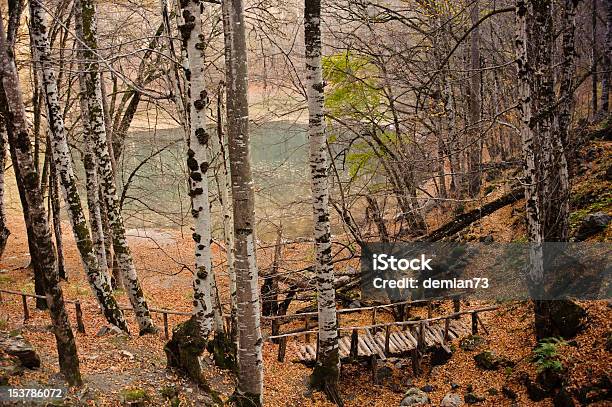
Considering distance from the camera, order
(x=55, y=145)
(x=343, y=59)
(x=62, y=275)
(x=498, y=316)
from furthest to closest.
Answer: (x=62, y=275)
(x=343, y=59)
(x=498, y=316)
(x=55, y=145)

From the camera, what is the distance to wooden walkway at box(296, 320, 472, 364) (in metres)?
11.0

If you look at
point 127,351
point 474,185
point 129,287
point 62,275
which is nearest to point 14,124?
point 127,351

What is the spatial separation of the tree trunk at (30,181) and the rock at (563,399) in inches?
280

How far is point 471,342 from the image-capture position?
1122 centimetres

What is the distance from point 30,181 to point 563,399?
26.1 ft

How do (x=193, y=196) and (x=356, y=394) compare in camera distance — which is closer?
(x=193, y=196)

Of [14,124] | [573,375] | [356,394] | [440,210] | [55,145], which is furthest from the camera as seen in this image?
[440,210]

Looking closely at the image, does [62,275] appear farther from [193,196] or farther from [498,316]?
[498,316]

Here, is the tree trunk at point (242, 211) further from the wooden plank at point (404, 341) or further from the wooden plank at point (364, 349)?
the wooden plank at point (404, 341)

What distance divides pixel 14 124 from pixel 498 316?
10.2 metres

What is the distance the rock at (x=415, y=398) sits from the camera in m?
9.56

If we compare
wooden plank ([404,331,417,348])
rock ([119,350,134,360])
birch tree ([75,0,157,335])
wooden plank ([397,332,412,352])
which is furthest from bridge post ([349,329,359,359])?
birch tree ([75,0,157,335])

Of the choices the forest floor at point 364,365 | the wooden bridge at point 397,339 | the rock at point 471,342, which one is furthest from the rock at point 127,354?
the rock at point 471,342

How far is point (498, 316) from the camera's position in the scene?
38.9 feet
